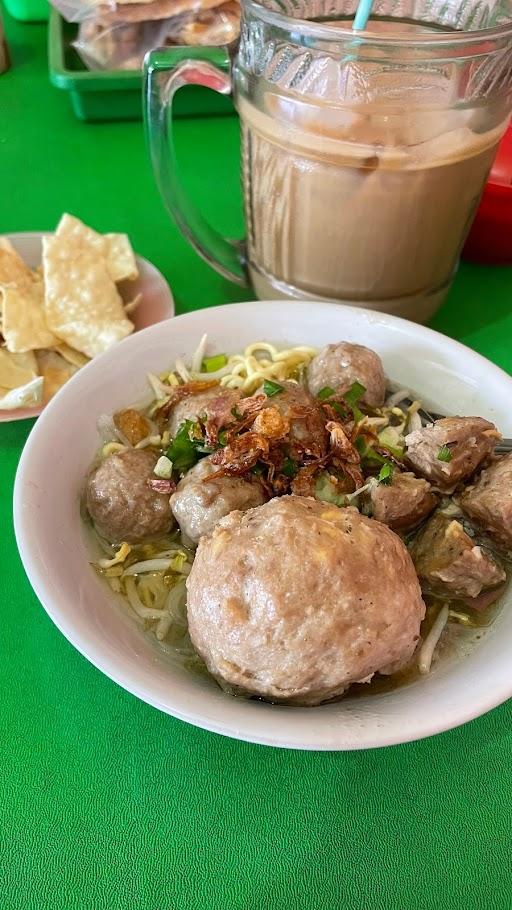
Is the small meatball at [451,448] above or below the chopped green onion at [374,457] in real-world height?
above

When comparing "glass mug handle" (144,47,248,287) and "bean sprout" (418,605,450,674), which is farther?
"glass mug handle" (144,47,248,287)

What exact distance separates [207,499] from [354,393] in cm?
34

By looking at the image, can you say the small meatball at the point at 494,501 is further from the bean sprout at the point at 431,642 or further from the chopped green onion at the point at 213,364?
the chopped green onion at the point at 213,364

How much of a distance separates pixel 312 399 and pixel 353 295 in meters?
0.35

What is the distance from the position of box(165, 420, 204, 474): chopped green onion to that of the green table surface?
345mm

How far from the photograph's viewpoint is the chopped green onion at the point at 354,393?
1184mm

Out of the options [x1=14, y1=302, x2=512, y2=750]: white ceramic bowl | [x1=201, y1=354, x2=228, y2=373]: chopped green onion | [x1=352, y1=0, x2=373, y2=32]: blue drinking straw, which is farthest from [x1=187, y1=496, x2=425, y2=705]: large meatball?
[x1=352, y1=0, x2=373, y2=32]: blue drinking straw

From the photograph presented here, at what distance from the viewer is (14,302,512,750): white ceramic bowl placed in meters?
0.81

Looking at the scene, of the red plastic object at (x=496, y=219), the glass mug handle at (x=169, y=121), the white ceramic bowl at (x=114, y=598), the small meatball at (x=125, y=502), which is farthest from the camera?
the red plastic object at (x=496, y=219)

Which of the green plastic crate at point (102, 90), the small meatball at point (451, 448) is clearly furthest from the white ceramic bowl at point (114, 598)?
the green plastic crate at point (102, 90)

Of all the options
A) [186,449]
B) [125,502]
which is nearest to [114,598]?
[125,502]

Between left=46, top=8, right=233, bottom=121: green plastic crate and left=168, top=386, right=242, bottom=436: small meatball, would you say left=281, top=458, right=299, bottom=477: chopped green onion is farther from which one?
left=46, top=8, right=233, bottom=121: green plastic crate

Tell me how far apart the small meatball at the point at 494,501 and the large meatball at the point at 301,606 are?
8.4 inches

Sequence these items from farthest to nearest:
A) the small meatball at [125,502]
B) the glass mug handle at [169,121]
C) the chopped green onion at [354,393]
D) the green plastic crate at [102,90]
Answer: the green plastic crate at [102,90], the glass mug handle at [169,121], the chopped green onion at [354,393], the small meatball at [125,502]
